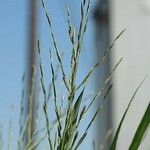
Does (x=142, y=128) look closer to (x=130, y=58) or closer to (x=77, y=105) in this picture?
(x=77, y=105)

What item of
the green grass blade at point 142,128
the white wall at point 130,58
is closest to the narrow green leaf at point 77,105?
the green grass blade at point 142,128

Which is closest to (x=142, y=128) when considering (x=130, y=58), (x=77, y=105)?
(x=77, y=105)

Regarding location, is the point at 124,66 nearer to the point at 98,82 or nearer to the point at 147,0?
the point at 98,82

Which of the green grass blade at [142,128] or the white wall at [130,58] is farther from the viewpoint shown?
the white wall at [130,58]

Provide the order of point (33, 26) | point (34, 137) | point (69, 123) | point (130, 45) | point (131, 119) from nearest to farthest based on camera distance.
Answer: point (69, 123) < point (34, 137) < point (131, 119) < point (130, 45) < point (33, 26)

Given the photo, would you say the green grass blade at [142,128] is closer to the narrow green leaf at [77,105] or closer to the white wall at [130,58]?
the narrow green leaf at [77,105]

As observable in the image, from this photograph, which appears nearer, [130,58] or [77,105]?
[77,105]

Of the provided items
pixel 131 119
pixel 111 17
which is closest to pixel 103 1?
pixel 111 17

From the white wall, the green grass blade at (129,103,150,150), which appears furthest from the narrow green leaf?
the white wall
